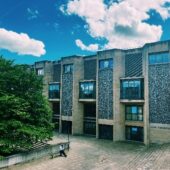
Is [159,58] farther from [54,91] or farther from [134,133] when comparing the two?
[54,91]

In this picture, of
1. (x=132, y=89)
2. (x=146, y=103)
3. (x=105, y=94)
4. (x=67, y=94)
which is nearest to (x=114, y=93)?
(x=105, y=94)

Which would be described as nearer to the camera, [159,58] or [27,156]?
[27,156]

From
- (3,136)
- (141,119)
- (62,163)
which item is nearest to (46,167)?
(62,163)

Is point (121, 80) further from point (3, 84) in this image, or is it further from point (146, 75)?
point (3, 84)

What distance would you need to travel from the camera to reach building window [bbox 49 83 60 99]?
44.2 metres

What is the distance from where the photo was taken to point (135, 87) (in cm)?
3478

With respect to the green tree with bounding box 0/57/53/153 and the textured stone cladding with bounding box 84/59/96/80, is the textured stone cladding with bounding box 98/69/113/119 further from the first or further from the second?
the green tree with bounding box 0/57/53/153

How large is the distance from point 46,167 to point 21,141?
142 inches

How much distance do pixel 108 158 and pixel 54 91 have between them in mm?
20939

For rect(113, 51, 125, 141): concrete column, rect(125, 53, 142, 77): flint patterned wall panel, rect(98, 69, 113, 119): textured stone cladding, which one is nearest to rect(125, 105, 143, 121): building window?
rect(113, 51, 125, 141): concrete column

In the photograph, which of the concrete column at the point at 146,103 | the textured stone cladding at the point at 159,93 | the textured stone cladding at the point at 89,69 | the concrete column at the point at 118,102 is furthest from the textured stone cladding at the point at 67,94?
the textured stone cladding at the point at 159,93

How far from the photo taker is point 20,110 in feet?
82.3

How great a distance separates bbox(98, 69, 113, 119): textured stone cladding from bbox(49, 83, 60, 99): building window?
9.45m

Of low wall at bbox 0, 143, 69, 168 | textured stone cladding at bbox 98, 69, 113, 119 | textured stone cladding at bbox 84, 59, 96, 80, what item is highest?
textured stone cladding at bbox 84, 59, 96, 80
